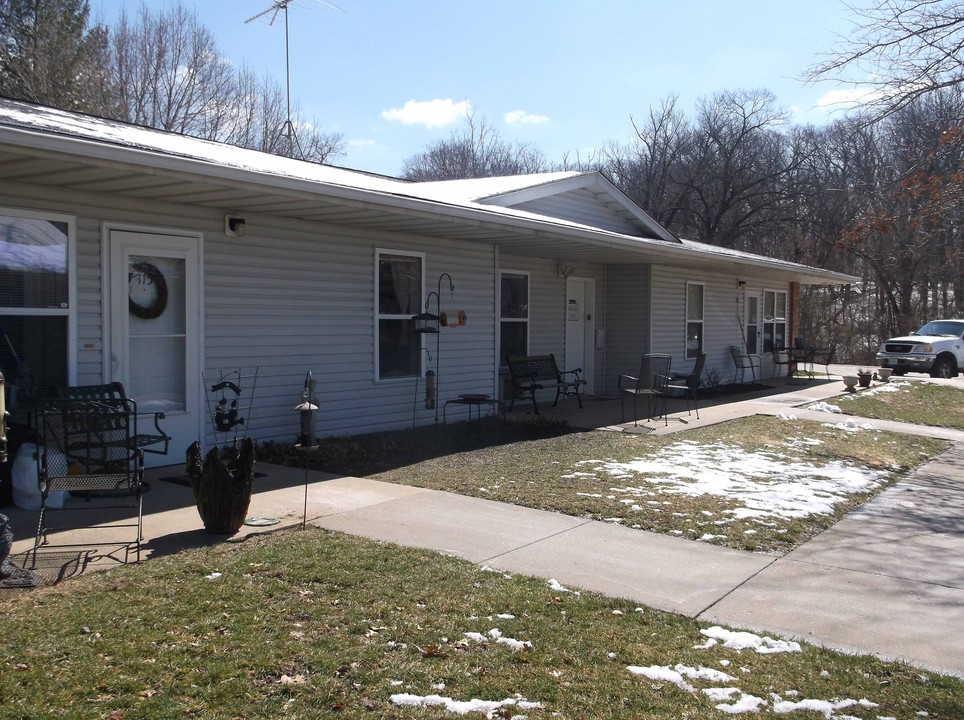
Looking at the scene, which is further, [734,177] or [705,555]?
[734,177]

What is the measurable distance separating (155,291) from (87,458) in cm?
243

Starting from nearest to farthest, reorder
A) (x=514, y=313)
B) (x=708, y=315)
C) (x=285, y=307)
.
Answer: (x=285, y=307) → (x=514, y=313) → (x=708, y=315)

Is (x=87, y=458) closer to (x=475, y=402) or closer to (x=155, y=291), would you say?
(x=155, y=291)

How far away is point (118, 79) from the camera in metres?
23.7

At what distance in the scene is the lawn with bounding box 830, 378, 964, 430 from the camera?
44.5ft

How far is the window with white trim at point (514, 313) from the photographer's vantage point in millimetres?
13336

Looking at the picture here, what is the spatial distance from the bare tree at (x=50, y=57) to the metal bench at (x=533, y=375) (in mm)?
13996

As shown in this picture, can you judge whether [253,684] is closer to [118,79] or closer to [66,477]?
[66,477]

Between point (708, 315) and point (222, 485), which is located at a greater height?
point (708, 315)

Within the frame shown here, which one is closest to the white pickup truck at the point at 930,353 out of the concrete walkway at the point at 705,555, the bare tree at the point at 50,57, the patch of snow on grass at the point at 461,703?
the concrete walkway at the point at 705,555

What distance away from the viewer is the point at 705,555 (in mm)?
5566

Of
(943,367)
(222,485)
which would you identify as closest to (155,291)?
(222,485)

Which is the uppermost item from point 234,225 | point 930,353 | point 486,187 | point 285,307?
point 486,187

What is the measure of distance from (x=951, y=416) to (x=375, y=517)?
11.6m
